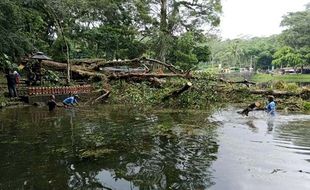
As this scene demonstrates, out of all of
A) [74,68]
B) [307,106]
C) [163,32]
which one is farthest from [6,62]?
[307,106]

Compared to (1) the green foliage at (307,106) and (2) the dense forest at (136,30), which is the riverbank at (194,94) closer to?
(1) the green foliage at (307,106)

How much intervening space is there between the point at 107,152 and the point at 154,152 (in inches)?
45.6

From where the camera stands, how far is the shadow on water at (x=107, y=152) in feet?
21.1

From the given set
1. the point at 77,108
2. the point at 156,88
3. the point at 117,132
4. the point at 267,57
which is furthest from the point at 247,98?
the point at 267,57

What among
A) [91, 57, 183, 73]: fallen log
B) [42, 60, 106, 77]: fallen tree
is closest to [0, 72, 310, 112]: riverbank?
[91, 57, 183, 73]: fallen log

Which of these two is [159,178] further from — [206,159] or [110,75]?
[110,75]

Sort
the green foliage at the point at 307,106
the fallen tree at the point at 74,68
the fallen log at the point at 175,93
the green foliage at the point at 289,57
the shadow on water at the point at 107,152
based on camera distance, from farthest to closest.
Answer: the green foliage at the point at 289,57
the fallen tree at the point at 74,68
the green foliage at the point at 307,106
the fallen log at the point at 175,93
the shadow on water at the point at 107,152

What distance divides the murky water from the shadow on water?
0.06 feet

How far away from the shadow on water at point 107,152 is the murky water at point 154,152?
19 mm

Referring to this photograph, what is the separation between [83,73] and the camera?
910 inches

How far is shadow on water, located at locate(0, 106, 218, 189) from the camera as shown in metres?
6.42

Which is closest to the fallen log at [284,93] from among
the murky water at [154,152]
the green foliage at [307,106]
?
the green foliage at [307,106]

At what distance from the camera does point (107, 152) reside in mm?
8453

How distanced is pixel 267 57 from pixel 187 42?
2334 inches
